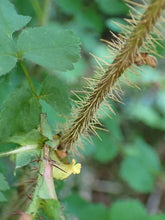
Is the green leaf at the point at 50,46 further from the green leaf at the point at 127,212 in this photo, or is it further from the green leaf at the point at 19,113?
the green leaf at the point at 127,212

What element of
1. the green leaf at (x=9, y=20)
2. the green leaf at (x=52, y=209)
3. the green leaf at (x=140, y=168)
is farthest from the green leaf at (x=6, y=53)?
the green leaf at (x=140, y=168)

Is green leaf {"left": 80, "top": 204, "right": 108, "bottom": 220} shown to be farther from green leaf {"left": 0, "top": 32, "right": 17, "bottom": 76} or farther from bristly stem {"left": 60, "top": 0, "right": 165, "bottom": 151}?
green leaf {"left": 0, "top": 32, "right": 17, "bottom": 76}

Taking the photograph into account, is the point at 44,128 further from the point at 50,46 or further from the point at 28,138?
the point at 50,46

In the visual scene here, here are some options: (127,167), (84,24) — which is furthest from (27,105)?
(127,167)

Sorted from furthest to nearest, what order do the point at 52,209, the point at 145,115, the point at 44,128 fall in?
1. the point at 145,115
2. the point at 44,128
3. the point at 52,209

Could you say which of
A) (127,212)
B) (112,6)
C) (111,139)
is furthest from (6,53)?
(111,139)

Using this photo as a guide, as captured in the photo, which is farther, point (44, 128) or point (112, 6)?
point (112, 6)

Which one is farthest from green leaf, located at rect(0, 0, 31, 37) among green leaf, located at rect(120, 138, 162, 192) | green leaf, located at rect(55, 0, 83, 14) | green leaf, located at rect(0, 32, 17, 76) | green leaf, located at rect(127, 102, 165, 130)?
green leaf, located at rect(127, 102, 165, 130)
